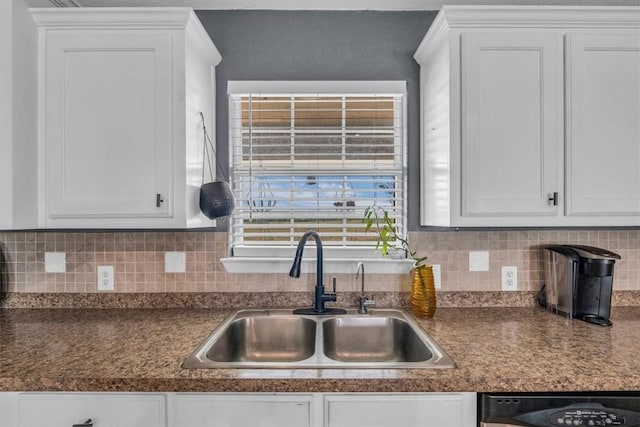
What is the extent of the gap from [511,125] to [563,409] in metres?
1.03

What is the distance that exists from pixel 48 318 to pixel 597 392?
6.85ft

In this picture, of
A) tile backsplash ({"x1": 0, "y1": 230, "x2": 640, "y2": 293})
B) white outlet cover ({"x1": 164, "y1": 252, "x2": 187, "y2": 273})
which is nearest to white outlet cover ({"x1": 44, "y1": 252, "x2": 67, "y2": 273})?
tile backsplash ({"x1": 0, "y1": 230, "x2": 640, "y2": 293})

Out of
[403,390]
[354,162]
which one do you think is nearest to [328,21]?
[354,162]

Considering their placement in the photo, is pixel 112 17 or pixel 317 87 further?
pixel 317 87

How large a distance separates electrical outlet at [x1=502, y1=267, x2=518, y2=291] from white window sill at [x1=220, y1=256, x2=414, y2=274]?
0.45m

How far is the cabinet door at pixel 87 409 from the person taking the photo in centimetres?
127

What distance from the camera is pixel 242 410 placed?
1.27m

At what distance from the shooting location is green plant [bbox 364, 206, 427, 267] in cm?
196

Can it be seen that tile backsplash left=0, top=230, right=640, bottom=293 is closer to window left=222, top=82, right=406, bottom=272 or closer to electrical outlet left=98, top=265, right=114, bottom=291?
electrical outlet left=98, top=265, right=114, bottom=291

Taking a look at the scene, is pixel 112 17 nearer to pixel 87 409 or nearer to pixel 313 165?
pixel 313 165

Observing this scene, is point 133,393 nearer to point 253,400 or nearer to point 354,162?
point 253,400

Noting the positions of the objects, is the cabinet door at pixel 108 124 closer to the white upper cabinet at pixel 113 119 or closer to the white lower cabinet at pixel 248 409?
the white upper cabinet at pixel 113 119

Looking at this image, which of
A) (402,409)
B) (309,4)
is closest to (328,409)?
(402,409)

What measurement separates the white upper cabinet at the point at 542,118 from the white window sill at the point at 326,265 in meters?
0.44
